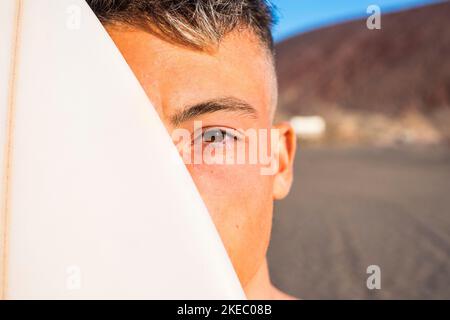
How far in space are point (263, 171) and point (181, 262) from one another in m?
0.60

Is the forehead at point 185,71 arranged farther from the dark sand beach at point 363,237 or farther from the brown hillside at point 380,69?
the brown hillside at point 380,69

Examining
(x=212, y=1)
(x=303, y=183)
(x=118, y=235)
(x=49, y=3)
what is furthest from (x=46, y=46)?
(x=303, y=183)

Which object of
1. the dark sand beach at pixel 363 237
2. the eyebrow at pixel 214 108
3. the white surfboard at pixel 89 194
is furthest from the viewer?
the dark sand beach at pixel 363 237

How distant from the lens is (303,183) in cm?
924

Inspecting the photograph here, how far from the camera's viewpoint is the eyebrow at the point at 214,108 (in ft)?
3.76

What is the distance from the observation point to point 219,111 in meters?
1.20

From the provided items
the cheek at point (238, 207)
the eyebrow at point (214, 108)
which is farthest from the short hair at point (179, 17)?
the cheek at point (238, 207)

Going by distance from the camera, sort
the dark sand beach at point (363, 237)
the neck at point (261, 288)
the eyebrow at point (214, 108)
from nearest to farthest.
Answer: the eyebrow at point (214, 108) < the neck at point (261, 288) < the dark sand beach at point (363, 237)

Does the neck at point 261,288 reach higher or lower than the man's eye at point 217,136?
lower

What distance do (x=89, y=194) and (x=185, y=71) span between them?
523 mm

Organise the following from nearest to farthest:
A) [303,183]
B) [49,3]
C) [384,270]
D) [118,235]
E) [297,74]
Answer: [118,235]
[49,3]
[384,270]
[303,183]
[297,74]

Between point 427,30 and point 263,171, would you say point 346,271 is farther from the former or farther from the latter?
point 427,30

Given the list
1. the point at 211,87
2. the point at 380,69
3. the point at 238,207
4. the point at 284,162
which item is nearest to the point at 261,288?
the point at 284,162
